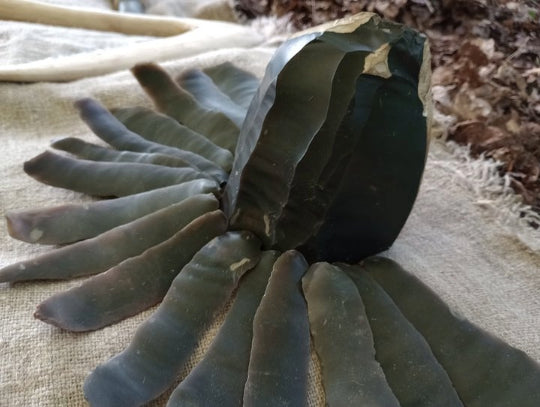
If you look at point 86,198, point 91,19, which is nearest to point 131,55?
point 91,19

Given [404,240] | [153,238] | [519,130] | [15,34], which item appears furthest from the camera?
[15,34]

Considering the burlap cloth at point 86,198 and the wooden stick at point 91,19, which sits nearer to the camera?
the burlap cloth at point 86,198

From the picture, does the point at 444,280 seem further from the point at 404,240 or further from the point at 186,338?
the point at 186,338

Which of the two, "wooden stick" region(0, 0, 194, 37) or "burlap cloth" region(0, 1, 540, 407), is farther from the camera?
"wooden stick" region(0, 0, 194, 37)

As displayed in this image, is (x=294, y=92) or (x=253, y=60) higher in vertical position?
(x=294, y=92)

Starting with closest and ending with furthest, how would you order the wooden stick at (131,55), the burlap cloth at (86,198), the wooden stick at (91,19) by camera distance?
1. the burlap cloth at (86,198)
2. the wooden stick at (131,55)
3. the wooden stick at (91,19)

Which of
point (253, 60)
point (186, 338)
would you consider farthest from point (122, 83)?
point (186, 338)

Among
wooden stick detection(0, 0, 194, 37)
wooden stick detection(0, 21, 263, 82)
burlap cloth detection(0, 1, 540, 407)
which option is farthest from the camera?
wooden stick detection(0, 0, 194, 37)

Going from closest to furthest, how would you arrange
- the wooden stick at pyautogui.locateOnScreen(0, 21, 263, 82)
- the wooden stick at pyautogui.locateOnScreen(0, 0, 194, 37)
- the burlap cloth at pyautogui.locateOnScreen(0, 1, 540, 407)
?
the burlap cloth at pyautogui.locateOnScreen(0, 1, 540, 407)
the wooden stick at pyautogui.locateOnScreen(0, 21, 263, 82)
the wooden stick at pyautogui.locateOnScreen(0, 0, 194, 37)

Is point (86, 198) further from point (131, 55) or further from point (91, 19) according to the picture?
point (91, 19)
